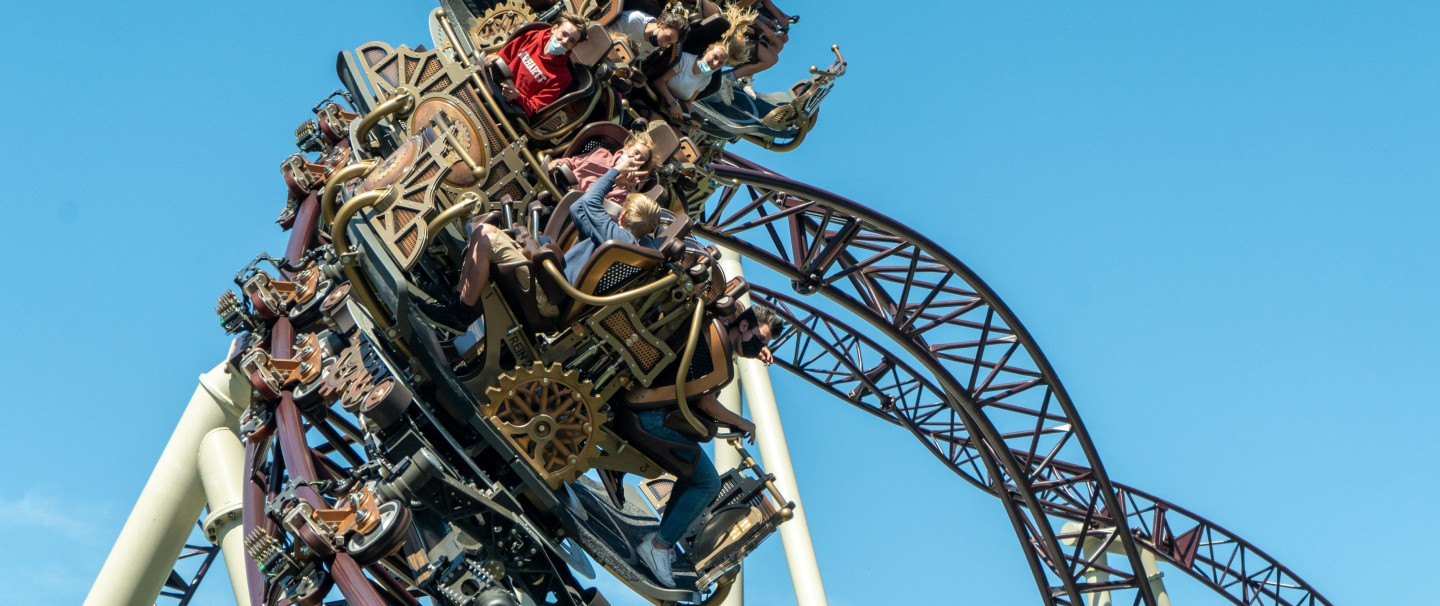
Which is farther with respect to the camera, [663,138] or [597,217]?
[663,138]

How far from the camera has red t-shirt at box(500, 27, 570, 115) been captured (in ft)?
30.6

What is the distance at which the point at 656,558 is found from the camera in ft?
29.5

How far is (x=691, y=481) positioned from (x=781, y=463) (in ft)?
17.6

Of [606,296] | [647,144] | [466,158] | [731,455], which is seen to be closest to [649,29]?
[647,144]

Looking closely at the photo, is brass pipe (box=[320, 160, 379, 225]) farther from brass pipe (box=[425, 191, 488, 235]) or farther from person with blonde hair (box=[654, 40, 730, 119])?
person with blonde hair (box=[654, 40, 730, 119])

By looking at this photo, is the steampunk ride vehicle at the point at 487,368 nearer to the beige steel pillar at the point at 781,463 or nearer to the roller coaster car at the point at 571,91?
the roller coaster car at the point at 571,91

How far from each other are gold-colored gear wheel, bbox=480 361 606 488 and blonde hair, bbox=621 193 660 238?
30.7 inches

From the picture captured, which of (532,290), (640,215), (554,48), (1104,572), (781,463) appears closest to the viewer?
(532,290)

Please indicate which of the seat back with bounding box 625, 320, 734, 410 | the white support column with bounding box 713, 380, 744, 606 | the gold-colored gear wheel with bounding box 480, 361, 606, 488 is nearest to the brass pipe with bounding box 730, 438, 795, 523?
the seat back with bounding box 625, 320, 734, 410

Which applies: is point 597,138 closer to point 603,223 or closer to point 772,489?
point 603,223

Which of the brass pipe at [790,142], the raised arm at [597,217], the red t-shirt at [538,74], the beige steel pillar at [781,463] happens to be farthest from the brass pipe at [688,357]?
the beige steel pillar at [781,463]

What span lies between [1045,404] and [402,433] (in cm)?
914

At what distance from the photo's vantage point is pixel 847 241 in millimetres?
14578

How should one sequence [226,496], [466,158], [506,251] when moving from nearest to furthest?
[506,251] → [466,158] → [226,496]
